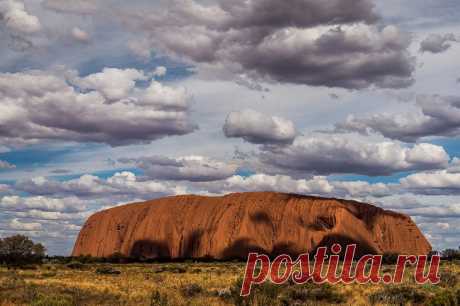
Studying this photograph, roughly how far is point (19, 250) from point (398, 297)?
189ft

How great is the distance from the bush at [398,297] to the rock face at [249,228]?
77619mm

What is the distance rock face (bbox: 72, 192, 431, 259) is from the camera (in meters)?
101

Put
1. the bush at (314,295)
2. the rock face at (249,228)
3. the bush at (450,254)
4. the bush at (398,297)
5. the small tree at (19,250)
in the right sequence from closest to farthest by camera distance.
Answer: the bush at (398,297) → the bush at (314,295) → the small tree at (19,250) → the bush at (450,254) → the rock face at (249,228)

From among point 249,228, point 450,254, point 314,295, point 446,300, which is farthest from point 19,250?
point 450,254

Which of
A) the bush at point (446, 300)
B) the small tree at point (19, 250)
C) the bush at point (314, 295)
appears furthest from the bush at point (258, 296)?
the small tree at point (19, 250)

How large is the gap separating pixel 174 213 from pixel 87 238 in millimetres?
26543

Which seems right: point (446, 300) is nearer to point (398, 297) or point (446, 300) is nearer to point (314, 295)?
point (398, 297)

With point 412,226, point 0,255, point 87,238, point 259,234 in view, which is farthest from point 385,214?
point 0,255

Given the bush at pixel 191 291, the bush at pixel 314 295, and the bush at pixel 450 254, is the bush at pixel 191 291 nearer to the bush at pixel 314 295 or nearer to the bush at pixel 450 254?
the bush at pixel 314 295

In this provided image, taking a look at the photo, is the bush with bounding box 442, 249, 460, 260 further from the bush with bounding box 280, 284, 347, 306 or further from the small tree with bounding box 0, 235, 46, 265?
the bush with bounding box 280, 284, 347, 306

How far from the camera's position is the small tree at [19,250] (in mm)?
59656

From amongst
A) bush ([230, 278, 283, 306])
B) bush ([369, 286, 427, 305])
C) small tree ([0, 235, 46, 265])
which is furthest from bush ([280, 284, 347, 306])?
small tree ([0, 235, 46, 265])

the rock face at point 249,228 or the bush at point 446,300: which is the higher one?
the rock face at point 249,228

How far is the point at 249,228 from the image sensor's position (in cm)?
10325
